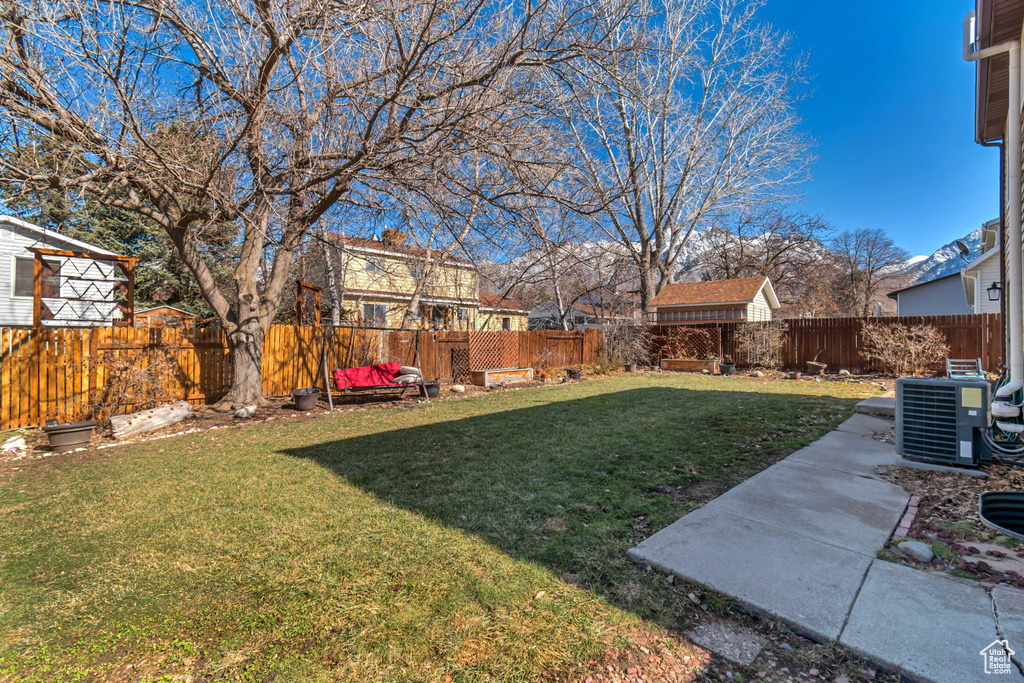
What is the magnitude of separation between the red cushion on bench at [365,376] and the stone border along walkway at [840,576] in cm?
718

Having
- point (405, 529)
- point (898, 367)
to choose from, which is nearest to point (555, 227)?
point (405, 529)

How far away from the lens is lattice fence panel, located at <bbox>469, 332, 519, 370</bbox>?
12609 millimetres

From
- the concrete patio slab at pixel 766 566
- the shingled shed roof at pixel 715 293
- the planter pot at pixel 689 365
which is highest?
the shingled shed roof at pixel 715 293

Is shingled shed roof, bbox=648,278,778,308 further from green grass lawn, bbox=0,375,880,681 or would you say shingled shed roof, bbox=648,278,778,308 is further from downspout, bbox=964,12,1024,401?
green grass lawn, bbox=0,375,880,681

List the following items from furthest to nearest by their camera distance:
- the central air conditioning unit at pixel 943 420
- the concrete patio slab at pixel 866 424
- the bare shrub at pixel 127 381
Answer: the bare shrub at pixel 127 381, the concrete patio slab at pixel 866 424, the central air conditioning unit at pixel 943 420

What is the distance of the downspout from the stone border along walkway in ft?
7.14

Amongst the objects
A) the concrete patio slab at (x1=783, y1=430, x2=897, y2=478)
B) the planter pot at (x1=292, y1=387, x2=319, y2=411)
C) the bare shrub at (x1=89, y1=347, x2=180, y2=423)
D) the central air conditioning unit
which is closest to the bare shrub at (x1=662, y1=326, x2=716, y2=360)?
the concrete patio slab at (x1=783, y1=430, x2=897, y2=478)

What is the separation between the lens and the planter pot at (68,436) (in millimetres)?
5527

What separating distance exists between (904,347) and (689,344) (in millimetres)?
6524

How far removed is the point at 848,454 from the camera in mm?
4578

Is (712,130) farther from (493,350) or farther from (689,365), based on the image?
(493,350)

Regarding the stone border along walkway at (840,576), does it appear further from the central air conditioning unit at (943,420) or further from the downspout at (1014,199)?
the downspout at (1014,199)

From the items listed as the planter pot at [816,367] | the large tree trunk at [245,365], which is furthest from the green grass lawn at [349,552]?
the planter pot at [816,367]

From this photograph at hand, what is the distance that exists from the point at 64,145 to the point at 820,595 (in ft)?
24.2
